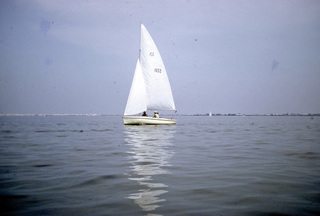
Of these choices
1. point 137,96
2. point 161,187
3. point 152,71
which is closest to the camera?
point 161,187

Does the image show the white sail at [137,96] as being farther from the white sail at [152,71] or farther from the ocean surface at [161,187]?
the ocean surface at [161,187]

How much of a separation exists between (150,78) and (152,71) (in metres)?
1.21

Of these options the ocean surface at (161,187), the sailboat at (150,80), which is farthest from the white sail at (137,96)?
the ocean surface at (161,187)

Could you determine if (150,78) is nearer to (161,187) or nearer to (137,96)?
(137,96)

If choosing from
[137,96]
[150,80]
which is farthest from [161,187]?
[150,80]

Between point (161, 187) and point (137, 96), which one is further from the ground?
point (137, 96)

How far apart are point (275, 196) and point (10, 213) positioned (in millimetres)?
5223

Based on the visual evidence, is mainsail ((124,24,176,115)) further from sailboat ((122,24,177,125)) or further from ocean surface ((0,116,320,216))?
ocean surface ((0,116,320,216))

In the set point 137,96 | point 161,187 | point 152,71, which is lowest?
point 161,187

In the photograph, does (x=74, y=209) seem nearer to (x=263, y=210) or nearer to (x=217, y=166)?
(x=263, y=210)

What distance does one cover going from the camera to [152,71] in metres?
41.4

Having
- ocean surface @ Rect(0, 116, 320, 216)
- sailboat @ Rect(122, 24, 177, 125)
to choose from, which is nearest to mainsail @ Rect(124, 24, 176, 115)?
sailboat @ Rect(122, 24, 177, 125)

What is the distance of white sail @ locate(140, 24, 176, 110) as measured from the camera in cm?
4112

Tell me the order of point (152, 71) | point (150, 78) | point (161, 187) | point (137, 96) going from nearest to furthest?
point (161, 187) → point (137, 96) → point (150, 78) → point (152, 71)
